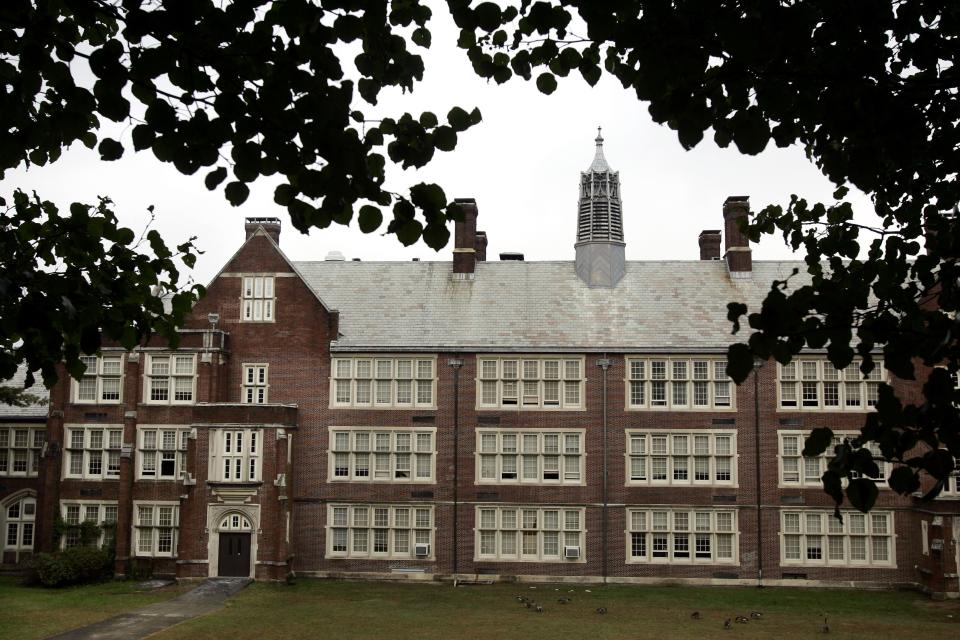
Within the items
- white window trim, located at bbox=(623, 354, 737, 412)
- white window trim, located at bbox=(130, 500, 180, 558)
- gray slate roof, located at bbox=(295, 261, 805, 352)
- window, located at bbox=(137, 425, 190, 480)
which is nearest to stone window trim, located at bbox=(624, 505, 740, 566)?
white window trim, located at bbox=(623, 354, 737, 412)

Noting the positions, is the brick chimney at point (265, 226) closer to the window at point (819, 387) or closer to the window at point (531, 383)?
the window at point (531, 383)

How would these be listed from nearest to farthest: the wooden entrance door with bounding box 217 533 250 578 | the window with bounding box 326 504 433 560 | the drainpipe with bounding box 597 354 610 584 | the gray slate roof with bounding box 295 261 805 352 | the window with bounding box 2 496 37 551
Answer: the wooden entrance door with bounding box 217 533 250 578 → the drainpipe with bounding box 597 354 610 584 → the window with bounding box 326 504 433 560 → the gray slate roof with bounding box 295 261 805 352 → the window with bounding box 2 496 37 551

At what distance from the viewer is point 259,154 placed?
4602mm

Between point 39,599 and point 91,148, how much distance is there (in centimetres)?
2254

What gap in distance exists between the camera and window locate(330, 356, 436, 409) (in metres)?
30.9

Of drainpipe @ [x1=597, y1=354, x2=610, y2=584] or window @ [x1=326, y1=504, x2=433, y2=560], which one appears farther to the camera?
window @ [x1=326, y1=504, x2=433, y2=560]

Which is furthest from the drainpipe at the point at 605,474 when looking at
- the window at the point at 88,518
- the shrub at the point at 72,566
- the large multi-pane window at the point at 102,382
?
the large multi-pane window at the point at 102,382

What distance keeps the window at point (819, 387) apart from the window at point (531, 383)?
21.2ft

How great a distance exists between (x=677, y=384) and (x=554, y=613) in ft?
31.5

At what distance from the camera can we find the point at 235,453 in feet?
95.2

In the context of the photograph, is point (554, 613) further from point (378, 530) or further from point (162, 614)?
point (162, 614)

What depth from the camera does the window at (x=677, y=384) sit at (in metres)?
30.4

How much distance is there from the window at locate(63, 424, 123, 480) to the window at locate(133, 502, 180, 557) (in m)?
1.81

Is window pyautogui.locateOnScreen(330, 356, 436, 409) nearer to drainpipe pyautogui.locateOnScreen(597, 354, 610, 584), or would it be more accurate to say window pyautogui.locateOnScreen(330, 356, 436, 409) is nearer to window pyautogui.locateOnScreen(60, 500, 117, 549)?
drainpipe pyautogui.locateOnScreen(597, 354, 610, 584)
